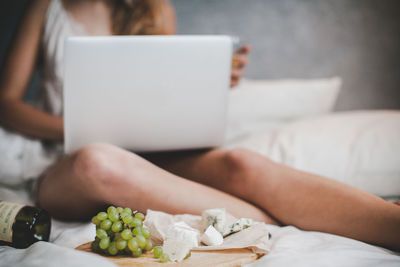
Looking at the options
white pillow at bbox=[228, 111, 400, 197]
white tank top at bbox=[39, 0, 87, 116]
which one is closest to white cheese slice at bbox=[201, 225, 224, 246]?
white pillow at bbox=[228, 111, 400, 197]

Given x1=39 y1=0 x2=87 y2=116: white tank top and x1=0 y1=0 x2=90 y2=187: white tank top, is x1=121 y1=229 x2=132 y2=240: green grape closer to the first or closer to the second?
x1=0 y1=0 x2=90 y2=187: white tank top

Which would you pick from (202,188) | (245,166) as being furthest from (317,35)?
(202,188)

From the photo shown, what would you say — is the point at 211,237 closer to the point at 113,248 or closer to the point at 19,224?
the point at 113,248

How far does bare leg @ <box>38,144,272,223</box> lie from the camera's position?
2.45 ft

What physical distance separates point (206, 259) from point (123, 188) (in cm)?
27

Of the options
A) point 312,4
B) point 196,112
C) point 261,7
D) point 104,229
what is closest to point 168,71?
point 196,112

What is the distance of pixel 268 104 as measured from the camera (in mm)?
1557

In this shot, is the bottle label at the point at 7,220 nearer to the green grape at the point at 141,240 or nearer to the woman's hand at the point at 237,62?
the green grape at the point at 141,240

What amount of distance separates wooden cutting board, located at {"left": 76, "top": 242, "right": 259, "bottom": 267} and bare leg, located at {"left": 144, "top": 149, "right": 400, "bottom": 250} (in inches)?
8.6

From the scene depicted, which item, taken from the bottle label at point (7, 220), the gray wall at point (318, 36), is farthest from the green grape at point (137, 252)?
the gray wall at point (318, 36)

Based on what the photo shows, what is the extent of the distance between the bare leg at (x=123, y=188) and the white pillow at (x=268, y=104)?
724 mm

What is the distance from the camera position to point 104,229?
579 millimetres

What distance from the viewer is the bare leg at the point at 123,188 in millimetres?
747

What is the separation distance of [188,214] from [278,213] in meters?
0.22
